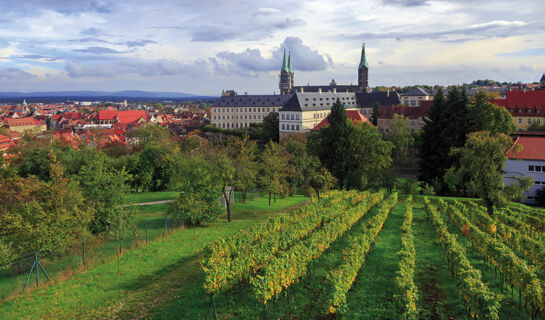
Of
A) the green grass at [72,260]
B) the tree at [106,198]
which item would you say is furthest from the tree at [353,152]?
the tree at [106,198]

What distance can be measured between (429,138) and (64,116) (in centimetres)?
19217

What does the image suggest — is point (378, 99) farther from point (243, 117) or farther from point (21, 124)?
point (21, 124)

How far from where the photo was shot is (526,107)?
7825 centimetres

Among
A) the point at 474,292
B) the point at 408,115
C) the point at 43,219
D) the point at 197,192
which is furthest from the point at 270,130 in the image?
the point at 474,292

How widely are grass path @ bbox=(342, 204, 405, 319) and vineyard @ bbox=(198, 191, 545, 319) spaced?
0.14 feet

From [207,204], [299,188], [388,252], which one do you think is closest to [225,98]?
[299,188]

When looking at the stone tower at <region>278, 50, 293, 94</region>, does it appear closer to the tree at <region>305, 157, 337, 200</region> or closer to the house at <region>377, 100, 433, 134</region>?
the house at <region>377, 100, 433, 134</region>

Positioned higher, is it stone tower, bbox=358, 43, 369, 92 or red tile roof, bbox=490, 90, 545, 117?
stone tower, bbox=358, 43, 369, 92

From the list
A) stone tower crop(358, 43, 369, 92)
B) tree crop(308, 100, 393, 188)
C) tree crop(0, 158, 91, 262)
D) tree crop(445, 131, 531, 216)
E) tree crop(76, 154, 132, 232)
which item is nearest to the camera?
tree crop(0, 158, 91, 262)

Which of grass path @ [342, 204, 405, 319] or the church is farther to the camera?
the church

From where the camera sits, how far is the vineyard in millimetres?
14289

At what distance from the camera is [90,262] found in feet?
66.9

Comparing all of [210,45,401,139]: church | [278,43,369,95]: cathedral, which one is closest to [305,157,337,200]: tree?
[210,45,401,139]: church

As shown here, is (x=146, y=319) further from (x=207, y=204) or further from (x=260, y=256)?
(x=207, y=204)
